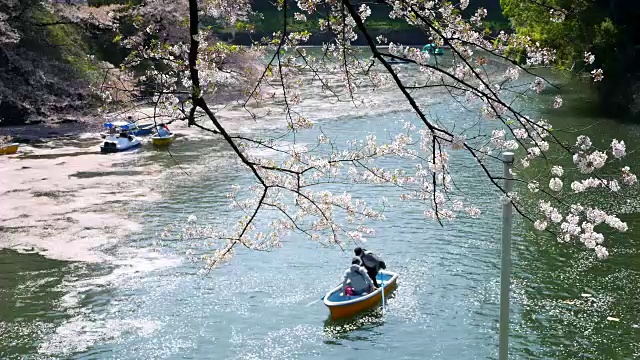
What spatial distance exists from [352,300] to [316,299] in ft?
3.25

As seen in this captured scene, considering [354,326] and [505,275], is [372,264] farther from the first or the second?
[505,275]

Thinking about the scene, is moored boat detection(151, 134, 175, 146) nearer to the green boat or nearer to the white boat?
the white boat

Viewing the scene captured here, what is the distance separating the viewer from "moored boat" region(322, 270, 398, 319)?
12633 mm

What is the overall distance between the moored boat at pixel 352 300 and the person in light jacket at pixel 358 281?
11 cm

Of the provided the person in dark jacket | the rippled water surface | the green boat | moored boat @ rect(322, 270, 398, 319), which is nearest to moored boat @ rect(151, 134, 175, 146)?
the rippled water surface

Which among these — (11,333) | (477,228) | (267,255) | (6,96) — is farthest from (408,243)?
(6,96)

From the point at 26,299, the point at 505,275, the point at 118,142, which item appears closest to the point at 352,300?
the point at 505,275

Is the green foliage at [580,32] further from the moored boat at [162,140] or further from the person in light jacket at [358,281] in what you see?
the person in light jacket at [358,281]

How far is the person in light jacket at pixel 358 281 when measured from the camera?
1305cm

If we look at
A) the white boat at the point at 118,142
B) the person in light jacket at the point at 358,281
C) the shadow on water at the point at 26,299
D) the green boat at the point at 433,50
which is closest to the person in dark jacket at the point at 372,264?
the person in light jacket at the point at 358,281

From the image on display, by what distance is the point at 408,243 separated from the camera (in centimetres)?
1595

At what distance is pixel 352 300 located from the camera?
12.7 metres

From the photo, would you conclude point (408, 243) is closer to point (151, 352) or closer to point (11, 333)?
point (151, 352)

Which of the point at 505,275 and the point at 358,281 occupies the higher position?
the point at 505,275
